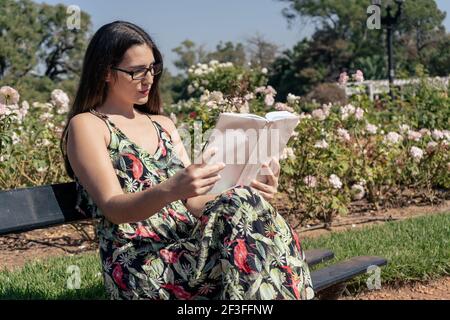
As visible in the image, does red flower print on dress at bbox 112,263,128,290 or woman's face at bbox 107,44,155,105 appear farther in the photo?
woman's face at bbox 107,44,155,105

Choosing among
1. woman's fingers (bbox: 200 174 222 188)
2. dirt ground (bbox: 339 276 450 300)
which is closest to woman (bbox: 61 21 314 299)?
woman's fingers (bbox: 200 174 222 188)

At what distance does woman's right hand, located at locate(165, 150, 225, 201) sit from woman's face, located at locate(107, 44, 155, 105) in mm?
479

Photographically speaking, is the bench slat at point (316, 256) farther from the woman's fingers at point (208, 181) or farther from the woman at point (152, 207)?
the woman's fingers at point (208, 181)

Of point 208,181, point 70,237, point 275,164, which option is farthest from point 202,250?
point 70,237

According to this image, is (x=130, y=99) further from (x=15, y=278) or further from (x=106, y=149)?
(x=15, y=278)

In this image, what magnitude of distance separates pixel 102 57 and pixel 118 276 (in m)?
0.69

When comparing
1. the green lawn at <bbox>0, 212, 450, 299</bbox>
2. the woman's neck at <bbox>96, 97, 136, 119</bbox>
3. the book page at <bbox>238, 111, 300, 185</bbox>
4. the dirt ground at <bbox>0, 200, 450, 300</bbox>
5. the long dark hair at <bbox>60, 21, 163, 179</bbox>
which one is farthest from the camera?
the dirt ground at <bbox>0, 200, 450, 300</bbox>

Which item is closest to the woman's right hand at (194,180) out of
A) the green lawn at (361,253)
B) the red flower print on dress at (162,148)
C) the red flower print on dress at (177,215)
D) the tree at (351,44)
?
the red flower print on dress at (177,215)

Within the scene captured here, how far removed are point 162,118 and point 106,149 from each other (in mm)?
419

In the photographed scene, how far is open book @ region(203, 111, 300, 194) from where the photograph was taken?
80.0 inches

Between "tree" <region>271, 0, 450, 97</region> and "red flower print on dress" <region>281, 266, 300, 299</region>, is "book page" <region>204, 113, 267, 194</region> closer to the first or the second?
"red flower print on dress" <region>281, 266, 300, 299</region>

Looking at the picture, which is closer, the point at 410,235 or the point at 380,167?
the point at 410,235

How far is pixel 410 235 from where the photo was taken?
427 centimetres
